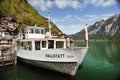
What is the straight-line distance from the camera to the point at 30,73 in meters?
21.7

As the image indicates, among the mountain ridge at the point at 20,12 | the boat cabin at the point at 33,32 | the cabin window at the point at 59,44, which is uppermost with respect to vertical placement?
the mountain ridge at the point at 20,12

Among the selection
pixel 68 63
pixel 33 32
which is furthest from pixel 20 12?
pixel 68 63

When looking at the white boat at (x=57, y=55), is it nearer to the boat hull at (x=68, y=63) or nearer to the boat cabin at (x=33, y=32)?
the boat hull at (x=68, y=63)

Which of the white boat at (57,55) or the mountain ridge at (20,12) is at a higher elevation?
the mountain ridge at (20,12)

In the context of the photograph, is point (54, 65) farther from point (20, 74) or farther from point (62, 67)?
point (20, 74)

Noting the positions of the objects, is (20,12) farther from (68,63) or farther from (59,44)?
(68,63)

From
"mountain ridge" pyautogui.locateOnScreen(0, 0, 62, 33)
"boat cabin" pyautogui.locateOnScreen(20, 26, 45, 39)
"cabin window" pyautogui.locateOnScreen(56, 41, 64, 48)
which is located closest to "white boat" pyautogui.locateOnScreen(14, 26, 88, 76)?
"cabin window" pyautogui.locateOnScreen(56, 41, 64, 48)

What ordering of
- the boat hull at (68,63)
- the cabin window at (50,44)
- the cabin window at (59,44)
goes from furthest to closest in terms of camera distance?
the cabin window at (59,44) → the cabin window at (50,44) → the boat hull at (68,63)

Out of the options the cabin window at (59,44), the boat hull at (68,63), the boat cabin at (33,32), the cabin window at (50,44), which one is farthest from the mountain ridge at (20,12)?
the boat hull at (68,63)

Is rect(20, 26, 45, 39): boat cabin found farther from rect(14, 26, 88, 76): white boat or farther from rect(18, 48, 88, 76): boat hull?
rect(18, 48, 88, 76): boat hull

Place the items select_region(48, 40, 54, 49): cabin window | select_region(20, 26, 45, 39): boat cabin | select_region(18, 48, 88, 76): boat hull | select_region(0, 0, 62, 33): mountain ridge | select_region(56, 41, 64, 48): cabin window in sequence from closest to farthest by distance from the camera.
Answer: select_region(18, 48, 88, 76): boat hull, select_region(48, 40, 54, 49): cabin window, select_region(56, 41, 64, 48): cabin window, select_region(20, 26, 45, 39): boat cabin, select_region(0, 0, 62, 33): mountain ridge

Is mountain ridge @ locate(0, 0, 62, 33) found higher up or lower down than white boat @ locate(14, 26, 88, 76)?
higher up

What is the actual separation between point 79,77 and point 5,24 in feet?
102

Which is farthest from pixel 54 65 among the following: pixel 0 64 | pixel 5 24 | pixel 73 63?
pixel 5 24
